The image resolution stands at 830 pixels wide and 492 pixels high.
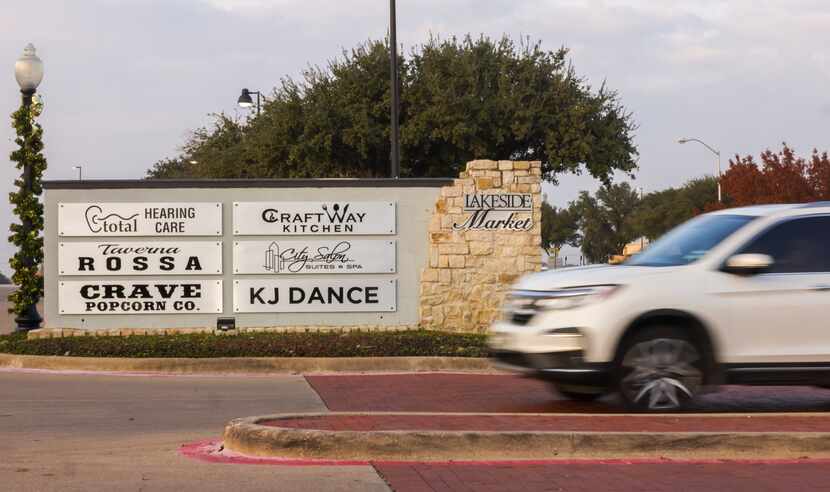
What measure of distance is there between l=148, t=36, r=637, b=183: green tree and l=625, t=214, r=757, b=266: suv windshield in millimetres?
26776

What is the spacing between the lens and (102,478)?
816 centimetres

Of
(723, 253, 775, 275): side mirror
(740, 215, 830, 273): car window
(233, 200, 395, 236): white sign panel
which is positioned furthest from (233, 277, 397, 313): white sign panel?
(723, 253, 775, 275): side mirror

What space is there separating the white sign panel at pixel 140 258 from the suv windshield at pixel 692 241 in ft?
35.3

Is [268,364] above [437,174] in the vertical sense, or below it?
below

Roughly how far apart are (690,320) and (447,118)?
28.3m

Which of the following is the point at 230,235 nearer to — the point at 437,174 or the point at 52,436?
the point at 52,436

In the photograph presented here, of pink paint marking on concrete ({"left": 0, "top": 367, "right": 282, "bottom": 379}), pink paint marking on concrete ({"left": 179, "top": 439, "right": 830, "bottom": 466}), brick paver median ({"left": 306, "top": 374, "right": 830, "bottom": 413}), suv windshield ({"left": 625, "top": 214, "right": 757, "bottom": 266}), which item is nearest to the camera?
pink paint marking on concrete ({"left": 179, "top": 439, "right": 830, "bottom": 466})

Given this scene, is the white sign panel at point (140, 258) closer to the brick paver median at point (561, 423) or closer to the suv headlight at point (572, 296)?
the suv headlight at point (572, 296)

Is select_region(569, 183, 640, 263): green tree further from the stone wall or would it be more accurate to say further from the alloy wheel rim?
the alloy wheel rim

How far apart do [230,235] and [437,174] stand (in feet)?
68.1

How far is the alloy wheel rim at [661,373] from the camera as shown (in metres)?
10.8

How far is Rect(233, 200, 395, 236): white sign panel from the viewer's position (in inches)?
840

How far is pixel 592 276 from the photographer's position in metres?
11.0

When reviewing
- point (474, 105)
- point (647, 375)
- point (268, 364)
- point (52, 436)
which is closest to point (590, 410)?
point (647, 375)
